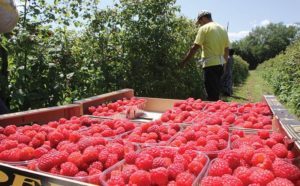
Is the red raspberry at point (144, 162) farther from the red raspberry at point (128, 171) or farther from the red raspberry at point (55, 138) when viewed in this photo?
the red raspberry at point (55, 138)

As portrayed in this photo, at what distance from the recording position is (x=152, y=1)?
6.30 m

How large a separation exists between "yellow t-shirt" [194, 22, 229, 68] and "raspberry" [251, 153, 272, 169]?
3.85 m

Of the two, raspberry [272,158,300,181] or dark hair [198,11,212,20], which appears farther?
dark hair [198,11,212,20]

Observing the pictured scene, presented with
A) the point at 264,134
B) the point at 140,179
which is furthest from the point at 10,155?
the point at 264,134

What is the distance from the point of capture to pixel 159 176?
1.49 metres

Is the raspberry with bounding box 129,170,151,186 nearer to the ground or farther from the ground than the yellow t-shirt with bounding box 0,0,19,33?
nearer to the ground

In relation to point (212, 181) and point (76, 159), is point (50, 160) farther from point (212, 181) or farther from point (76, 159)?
point (212, 181)

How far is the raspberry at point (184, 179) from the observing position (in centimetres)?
142

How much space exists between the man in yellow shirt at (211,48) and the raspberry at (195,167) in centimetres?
374

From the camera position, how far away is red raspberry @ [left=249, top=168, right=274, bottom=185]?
1419mm

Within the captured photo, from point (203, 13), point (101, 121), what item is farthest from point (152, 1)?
point (101, 121)

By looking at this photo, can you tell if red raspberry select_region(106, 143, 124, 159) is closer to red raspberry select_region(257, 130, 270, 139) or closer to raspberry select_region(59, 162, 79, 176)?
raspberry select_region(59, 162, 79, 176)

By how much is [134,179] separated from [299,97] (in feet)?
27.7

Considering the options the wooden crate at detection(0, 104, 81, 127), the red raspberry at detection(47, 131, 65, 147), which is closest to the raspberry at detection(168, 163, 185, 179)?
the red raspberry at detection(47, 131, 65, 147)
